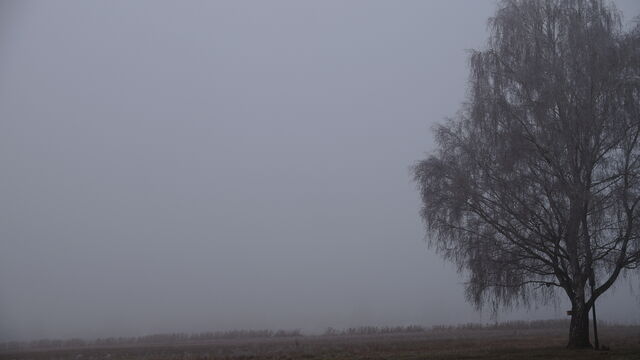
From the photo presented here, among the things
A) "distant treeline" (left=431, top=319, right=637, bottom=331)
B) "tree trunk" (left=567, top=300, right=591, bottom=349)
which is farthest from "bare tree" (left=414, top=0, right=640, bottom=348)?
"distant treeline" (left=431, top=319, right=637, bottom=331)

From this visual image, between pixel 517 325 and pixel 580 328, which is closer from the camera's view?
pixel 580 328

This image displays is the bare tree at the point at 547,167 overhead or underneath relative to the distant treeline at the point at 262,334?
overhead

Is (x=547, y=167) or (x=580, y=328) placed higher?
(x=547, y=167)

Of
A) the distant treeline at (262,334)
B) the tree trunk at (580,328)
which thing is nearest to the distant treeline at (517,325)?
the distant treeline at (262,334)

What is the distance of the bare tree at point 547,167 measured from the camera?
81.3 feet

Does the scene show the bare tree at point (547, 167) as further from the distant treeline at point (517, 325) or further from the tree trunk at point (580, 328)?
the distant treeline at point (517, 325)

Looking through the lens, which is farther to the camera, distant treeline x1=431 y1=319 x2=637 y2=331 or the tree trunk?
distant treeline x1=431 y1=319 x2=637 y2=331

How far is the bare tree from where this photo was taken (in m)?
24.8

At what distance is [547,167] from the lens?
26.0 m

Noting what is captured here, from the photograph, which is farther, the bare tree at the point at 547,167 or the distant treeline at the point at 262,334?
the distant treeline at the point at 262,334

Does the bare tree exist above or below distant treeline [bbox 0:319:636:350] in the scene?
above

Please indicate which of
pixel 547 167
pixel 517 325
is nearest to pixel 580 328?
pixel 547 167

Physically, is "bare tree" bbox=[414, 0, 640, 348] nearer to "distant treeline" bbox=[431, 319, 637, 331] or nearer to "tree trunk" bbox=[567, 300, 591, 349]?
"tree trunk" bbox=[567, 300, 591, 349]

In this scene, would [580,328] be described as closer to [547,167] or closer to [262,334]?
[547,167]
